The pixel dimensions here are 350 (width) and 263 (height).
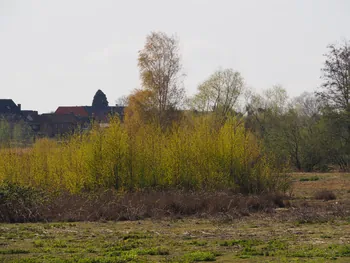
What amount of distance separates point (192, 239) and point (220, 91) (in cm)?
4455

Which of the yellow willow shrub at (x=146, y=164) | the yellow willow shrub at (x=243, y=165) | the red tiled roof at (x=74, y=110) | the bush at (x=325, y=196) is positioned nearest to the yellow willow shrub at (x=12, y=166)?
the yellow willow shrub at (x=146, y=164)

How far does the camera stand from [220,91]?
5797 cm

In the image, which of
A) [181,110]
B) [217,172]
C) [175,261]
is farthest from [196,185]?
[181,110]

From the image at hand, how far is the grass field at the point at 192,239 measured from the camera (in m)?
11.2

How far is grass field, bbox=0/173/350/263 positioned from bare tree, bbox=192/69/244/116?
35.5 m

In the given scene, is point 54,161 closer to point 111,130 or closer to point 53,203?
point 111,130

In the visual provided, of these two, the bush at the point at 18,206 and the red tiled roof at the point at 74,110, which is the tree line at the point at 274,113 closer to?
the bush at the point at 18,206

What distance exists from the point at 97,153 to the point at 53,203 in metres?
5.41

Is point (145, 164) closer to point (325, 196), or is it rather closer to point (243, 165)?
point (243, 165)

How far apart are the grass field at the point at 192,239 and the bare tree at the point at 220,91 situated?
35.5 m

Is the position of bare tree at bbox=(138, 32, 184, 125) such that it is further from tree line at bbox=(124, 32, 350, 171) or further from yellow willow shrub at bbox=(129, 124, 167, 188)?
yellow willow shrub at bbox=(129, 124, 167, 188)

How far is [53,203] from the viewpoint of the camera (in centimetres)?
2044

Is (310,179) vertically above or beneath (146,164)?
beneath

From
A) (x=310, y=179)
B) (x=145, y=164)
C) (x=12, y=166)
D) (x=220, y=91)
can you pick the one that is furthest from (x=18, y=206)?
(x=220, y=91)
